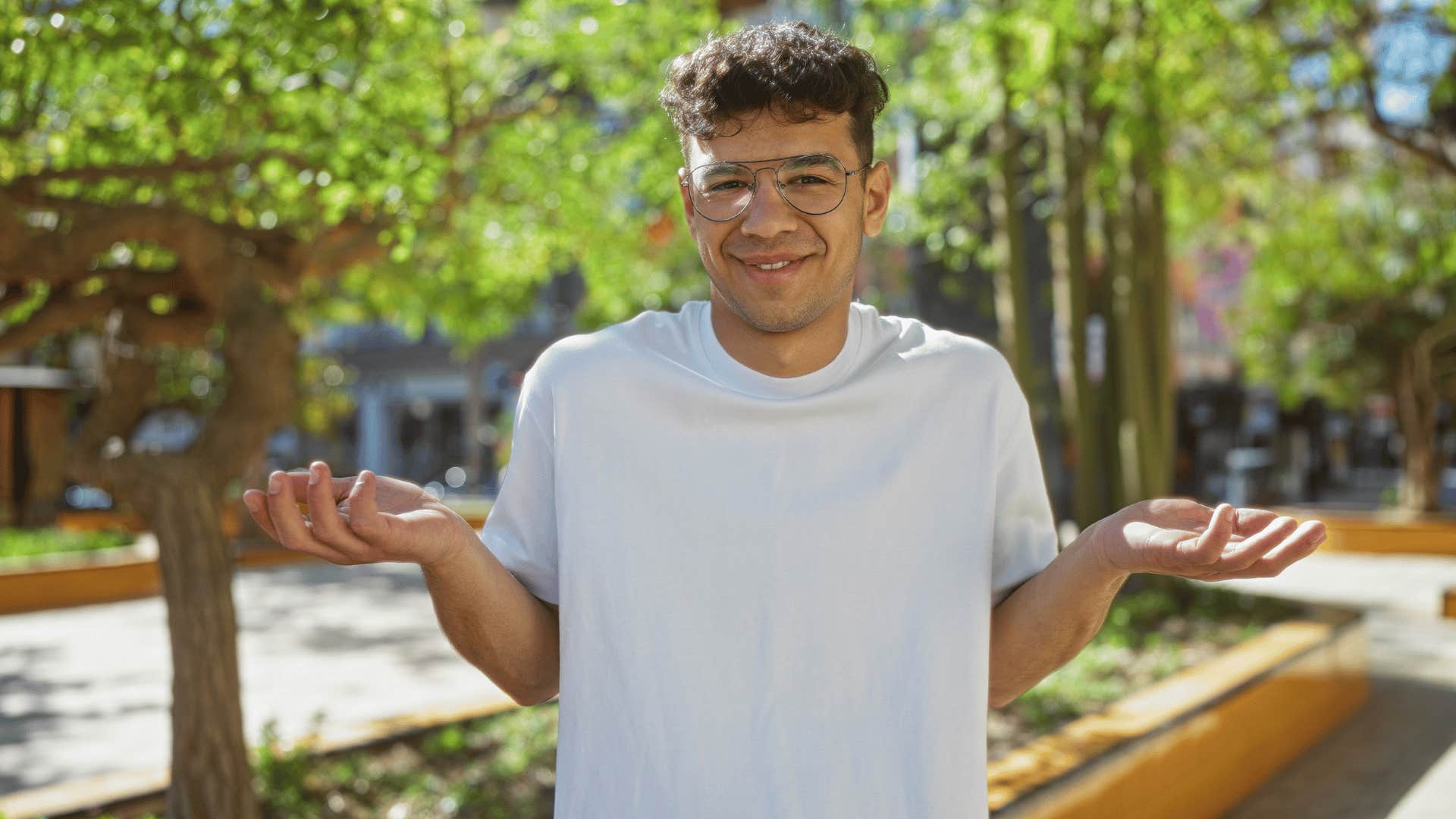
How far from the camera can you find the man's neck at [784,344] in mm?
1867

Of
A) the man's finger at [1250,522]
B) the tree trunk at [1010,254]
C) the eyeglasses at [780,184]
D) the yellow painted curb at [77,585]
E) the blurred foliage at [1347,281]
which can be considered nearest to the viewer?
the man's finger at [1250,522]

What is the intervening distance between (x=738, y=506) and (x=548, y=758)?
4.24m

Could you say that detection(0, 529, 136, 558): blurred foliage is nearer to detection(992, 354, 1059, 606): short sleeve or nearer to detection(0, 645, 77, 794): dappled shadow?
Answer: detection(0, 645, 77, 794): dappled shadow

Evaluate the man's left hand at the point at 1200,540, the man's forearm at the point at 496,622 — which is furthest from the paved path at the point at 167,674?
the man's left hand at the point at 1200,540

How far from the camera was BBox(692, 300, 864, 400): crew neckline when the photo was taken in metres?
1.84

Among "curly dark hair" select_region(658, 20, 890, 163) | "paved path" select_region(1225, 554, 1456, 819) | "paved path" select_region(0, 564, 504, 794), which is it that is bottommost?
"paved path" select_region(1225, 554, 1456, 819)

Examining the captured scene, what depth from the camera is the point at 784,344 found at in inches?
73.4

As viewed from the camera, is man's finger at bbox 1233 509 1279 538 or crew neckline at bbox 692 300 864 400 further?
crew neckline at bbox 692 300 864 400

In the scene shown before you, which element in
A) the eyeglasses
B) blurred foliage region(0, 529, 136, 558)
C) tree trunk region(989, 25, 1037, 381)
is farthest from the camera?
blurred foliage region(0, 529, 136, 558)

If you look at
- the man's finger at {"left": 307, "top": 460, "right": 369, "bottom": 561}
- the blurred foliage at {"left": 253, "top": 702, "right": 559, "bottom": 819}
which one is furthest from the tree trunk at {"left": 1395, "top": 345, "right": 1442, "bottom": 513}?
the man's finger at {"left": 307, "top": 460, "right": 369, "bottom": 561}

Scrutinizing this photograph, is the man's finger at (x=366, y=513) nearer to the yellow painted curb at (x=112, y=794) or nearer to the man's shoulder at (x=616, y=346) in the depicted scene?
the man's shoulder at (x=616, y=346)

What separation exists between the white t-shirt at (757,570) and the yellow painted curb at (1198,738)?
2645 mm

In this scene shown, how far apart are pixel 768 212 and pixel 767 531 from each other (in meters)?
0.43

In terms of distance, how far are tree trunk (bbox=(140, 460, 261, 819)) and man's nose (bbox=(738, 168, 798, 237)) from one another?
3231 mm
